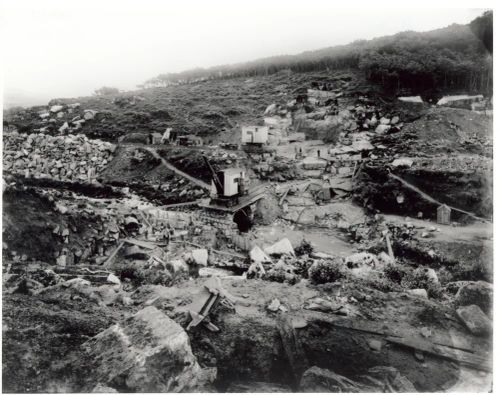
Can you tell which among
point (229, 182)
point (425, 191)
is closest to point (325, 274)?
point (229, 182)

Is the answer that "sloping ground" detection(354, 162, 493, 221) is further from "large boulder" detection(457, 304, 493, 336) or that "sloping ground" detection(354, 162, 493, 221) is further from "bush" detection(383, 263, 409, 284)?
"large boulder" detection(457, 304, 493, 336)

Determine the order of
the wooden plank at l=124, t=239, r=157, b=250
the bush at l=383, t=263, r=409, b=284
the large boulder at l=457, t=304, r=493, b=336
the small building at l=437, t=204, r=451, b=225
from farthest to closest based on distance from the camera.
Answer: the small building at l=437, t=204, r=451, b=225
the wooden plank at l=124, t=239, r=157, b=250
the bush at l=383, t=263, r=409, b=284
the large boulder at l=457, t=304, r=493, b=336

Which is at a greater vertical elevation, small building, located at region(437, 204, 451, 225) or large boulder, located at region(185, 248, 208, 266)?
large boulder, located at region(185, 248, 208, 266)

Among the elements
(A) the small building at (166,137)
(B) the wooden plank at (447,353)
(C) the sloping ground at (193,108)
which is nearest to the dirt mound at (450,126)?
(C) the sloping ground at (193,108)

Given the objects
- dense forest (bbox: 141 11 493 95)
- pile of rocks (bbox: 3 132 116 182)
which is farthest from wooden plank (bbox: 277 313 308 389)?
pile of rocks (bbox: 3 132 116 182)

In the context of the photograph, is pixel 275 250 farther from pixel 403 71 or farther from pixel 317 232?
pixel 403 71

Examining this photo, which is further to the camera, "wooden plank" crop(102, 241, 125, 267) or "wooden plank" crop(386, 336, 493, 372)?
"wooden plank" crop(102, 241, 125, 267)

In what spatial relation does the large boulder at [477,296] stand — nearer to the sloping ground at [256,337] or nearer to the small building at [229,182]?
the sloping ground at [256,337]
